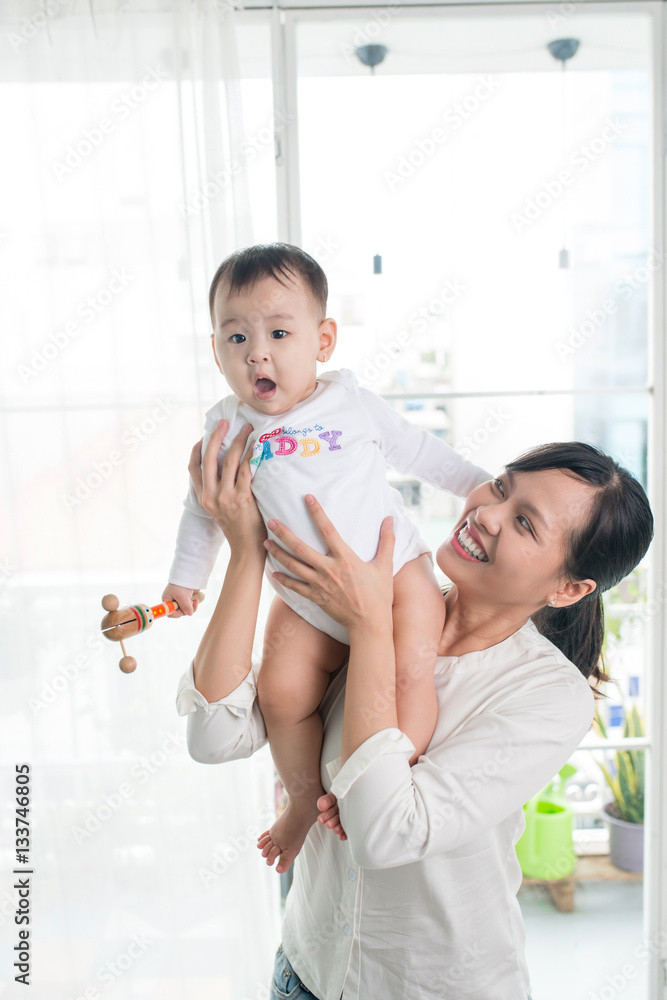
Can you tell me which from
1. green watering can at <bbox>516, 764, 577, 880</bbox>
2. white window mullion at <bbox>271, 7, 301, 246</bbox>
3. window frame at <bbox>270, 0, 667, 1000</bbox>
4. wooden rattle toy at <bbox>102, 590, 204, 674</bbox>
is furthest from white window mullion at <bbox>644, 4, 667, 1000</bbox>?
wooden rattle toy at <bbox>102, 590, 204, 674</bbox>

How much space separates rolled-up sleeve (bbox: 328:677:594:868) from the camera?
98 cm

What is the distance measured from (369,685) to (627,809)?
1.78 metres

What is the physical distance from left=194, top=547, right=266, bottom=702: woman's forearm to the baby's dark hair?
445 millimetres

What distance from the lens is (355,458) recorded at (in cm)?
121

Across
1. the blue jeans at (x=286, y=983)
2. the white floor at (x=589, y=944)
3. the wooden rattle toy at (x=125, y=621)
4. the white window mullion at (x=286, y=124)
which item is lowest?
the white floor at (x=589, y=944)

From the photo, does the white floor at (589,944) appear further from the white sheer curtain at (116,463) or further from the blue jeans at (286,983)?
the blue jeans at (286,983)

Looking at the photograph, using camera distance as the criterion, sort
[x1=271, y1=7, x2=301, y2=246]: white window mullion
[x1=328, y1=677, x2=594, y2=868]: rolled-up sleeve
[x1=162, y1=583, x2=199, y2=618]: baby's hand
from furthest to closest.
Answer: [x1=271, y1=7, x2=301, y2=246]: white window mullion → [x1=162, y1=583, x2=199, y2=618]: baby's hand → [x1=328, y1=677, x2=594, y2=868]: rolled-up sleeve

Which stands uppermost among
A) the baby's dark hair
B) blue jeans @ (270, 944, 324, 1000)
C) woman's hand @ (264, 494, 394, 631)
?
the baby's dark hair

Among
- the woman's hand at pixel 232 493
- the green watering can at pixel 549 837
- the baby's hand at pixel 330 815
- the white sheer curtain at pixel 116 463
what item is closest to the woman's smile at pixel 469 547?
the woman's hand at pixel 232 493

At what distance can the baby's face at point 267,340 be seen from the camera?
3.78 feet

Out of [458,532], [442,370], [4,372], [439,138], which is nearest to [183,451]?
[4,372]

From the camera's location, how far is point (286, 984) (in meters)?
1.29

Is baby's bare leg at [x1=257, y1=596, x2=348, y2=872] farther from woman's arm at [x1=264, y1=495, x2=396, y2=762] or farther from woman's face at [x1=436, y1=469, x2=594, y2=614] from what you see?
woman's face at [x1=436, y1=469, x2=594, y2=614]

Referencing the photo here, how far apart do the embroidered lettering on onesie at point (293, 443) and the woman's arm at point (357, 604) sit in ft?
0.29
